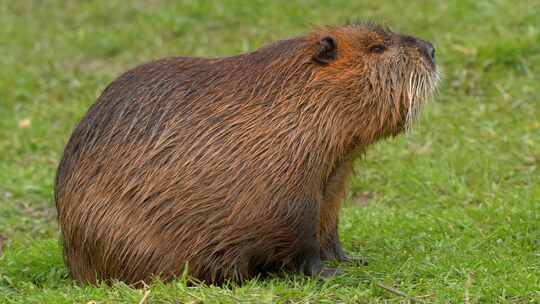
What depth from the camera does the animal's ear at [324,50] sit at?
183 inches

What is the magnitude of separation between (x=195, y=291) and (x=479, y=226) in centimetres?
182

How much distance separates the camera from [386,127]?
471 centimetres

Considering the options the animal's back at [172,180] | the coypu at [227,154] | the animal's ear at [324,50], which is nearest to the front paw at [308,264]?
the coypu at [227,154]

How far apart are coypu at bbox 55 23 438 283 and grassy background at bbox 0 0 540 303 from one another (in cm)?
20

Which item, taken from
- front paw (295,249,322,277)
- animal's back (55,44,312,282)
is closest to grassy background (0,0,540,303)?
front paw (295,249,322,277)

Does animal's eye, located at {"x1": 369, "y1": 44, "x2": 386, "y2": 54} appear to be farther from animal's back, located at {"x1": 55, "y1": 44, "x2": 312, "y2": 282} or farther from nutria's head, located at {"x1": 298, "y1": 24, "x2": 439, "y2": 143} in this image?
animal's back, located at {"x1": 55, "y1": 44, "x2": 312, "y2": 282}

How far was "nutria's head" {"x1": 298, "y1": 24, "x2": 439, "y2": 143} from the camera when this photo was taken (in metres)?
4.62

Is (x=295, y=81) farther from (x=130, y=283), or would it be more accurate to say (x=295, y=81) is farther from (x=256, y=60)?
(x=130, y=283)

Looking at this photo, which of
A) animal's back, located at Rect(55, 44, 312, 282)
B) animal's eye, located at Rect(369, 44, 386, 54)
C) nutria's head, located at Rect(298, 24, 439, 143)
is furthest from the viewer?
animal's eye, located at Rect(369, 44, 386, 54)

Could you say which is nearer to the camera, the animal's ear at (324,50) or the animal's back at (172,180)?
the animal's back at (172,180)

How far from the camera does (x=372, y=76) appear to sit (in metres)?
4.68

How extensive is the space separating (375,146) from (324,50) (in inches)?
98.5

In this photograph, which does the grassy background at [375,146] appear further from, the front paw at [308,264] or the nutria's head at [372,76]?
the nutria's head at [372,76]

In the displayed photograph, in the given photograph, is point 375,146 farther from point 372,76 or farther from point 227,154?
point 227,154
